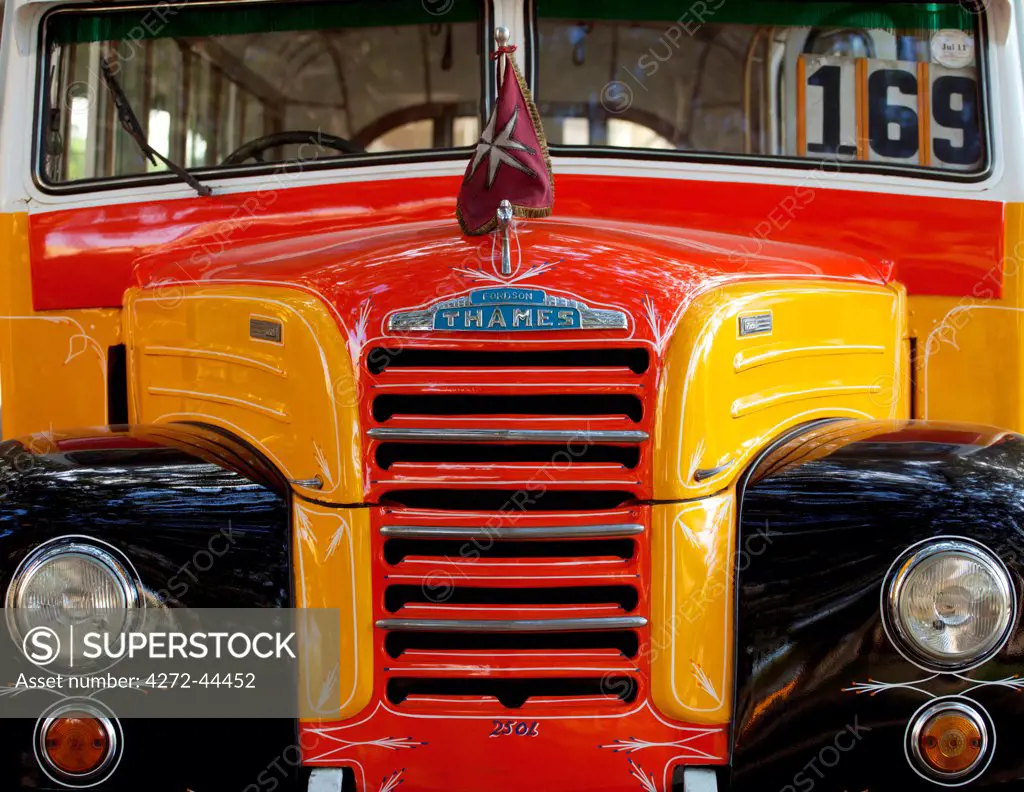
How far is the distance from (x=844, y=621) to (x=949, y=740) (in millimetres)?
266

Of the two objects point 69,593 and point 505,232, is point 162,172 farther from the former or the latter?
point 69,593

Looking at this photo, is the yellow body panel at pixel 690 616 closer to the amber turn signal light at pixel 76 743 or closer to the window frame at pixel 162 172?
the amber turn signal light at pixel 76 743

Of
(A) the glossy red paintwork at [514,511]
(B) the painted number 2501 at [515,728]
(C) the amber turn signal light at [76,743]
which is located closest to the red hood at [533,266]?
(A) the glossy red paintwork at [514,511]

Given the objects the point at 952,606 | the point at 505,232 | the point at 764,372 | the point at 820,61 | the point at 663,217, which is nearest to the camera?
the point at 952,606

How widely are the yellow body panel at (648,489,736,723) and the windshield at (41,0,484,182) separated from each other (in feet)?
4.61

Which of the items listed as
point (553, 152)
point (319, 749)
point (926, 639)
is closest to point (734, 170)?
point (553, 152)

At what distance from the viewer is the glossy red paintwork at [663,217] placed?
312cm

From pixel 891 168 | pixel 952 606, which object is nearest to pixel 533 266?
pixel 952 606

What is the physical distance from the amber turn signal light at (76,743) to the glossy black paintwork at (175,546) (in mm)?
37

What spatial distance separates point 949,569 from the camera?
2053 millimetres

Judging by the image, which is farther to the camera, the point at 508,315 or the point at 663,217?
the point at 663,217

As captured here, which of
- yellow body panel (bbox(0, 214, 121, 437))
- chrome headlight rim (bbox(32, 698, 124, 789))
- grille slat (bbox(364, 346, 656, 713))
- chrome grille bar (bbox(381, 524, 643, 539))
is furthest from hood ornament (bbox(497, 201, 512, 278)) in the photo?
yellow body panel (bbox(0, 214, 121, 437))

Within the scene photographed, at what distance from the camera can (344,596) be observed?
2.19 meters

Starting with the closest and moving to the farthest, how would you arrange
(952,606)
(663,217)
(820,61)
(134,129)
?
(952,606) < (134,129) < (663,217) < (820,61)
